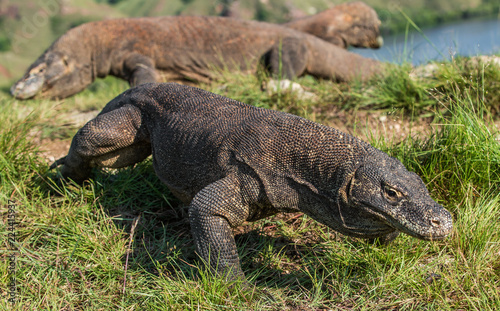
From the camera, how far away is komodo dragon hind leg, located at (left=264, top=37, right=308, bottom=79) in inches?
264

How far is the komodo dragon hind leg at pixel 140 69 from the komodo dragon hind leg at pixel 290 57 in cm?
179

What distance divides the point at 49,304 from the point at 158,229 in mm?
1027

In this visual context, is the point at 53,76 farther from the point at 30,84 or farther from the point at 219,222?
the point at 219,222

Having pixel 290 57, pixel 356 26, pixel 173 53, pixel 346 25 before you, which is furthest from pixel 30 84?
pixel 356 26

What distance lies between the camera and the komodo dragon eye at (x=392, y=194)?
2227 millimetres

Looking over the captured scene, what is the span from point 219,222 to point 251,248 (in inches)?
26.0

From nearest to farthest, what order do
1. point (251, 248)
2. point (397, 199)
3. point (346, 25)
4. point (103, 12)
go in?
point (397, 199), point (251, 248), point (346, 25), point (103, 12)

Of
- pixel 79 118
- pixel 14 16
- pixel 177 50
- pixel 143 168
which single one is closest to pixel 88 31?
pixel 177 50

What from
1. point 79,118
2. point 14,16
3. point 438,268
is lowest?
point 14,16

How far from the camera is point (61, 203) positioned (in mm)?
3938

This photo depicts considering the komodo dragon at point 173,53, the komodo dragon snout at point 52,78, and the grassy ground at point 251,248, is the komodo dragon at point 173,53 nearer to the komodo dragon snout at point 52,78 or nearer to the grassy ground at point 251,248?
the komodo dragon snout at point 52,78

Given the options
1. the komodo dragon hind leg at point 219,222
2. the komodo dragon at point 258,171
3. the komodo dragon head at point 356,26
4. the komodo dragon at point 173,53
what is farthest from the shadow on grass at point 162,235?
the komodo dragon head at point 356,26

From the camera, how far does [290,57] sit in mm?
6812

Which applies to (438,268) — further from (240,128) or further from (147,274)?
(147,274)
